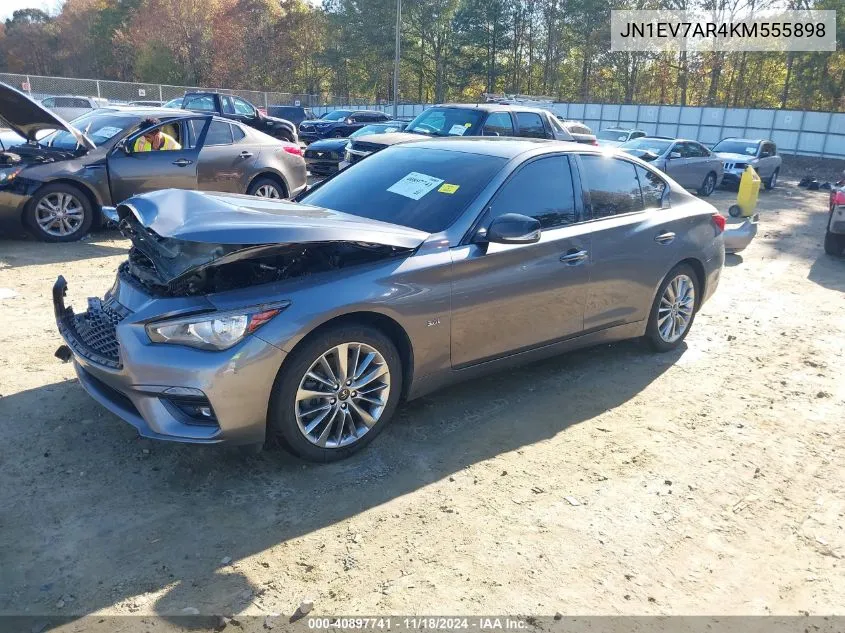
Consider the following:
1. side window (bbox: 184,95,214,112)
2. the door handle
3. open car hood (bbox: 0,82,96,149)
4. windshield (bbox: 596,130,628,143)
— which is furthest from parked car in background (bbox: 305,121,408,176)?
the door handle

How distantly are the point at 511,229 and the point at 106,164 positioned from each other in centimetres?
645

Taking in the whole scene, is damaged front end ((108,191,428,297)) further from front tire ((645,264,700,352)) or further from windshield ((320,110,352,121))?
windshield ((320,110,352,121))

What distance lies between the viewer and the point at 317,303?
3248 millimetres

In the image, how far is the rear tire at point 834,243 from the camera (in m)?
9.65

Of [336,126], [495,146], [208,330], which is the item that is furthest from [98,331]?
[336,126]

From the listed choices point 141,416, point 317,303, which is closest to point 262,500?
point 141,416

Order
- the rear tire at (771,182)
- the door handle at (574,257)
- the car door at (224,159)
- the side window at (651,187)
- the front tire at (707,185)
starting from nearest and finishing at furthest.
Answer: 1. the door handle at (574,257)
2. the side window at (651,187)
3. the car door at (224,159)
4. the front tire at (707,185)
5. the rear tire at (771,182)

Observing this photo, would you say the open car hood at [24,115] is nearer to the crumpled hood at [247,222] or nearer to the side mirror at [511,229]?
the crumpled hood at [247,222]

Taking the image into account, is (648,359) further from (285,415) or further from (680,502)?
(285,415)

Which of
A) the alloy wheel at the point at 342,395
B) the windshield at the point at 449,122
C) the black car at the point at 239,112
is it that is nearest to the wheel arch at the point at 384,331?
the alloy wheel at the point at 342,395

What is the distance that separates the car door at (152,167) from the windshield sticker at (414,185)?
210 inches

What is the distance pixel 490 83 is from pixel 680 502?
5667 cm

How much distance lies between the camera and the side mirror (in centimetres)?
377

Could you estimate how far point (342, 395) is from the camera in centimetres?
345
